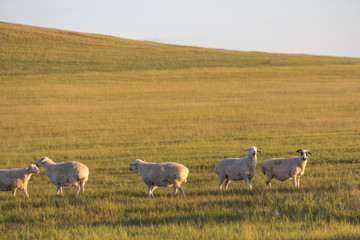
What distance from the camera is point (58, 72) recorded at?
198 feet

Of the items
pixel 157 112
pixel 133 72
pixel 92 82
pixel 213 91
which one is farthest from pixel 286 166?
pixel 133 72

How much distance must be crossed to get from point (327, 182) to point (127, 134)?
17.1m

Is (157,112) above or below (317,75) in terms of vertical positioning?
below

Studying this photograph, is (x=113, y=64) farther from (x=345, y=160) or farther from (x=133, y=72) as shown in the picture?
(x=345, y=160)

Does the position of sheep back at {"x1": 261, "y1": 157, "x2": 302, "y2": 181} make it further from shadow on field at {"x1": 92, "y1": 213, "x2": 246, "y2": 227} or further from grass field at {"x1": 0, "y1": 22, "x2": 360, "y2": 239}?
shadow on field at {"x1": 92, "y1": 213, "x2": 246, "y2": 227}

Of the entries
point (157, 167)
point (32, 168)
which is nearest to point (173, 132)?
point (32, 168)

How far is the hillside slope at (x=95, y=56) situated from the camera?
63.9m

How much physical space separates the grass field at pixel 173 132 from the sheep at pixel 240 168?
0.40 metres

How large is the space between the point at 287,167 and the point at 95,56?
61.8 metres

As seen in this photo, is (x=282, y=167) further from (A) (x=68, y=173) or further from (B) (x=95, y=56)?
(B) (x=95, y=56)

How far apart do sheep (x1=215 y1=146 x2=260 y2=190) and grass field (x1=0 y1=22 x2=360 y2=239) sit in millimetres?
396

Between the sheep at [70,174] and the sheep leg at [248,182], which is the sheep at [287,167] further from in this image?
the sheep at [70,174]

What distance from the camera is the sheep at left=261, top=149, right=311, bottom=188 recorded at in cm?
1242

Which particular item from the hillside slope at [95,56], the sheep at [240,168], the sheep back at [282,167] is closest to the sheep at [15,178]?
the sheep at [240,168]
